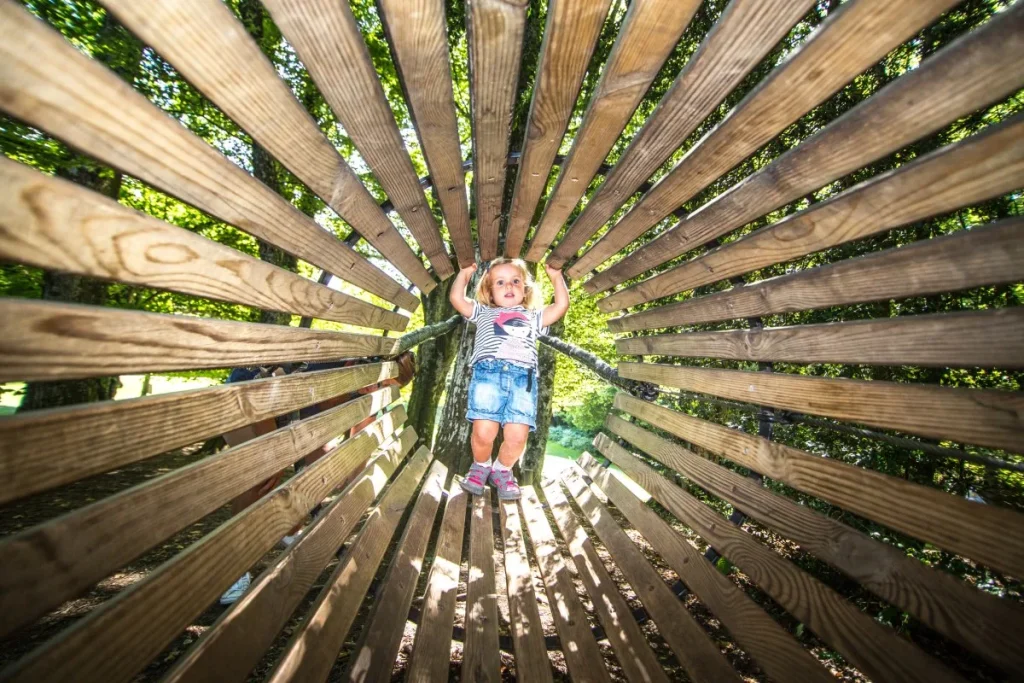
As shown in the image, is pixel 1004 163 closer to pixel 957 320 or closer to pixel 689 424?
pixel 957 320

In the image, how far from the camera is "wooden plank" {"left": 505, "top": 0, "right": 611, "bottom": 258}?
1.33m

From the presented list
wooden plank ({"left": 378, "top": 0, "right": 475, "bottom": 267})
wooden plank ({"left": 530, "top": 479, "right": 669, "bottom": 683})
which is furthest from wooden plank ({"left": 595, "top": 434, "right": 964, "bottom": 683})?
wooden plank ({"left": 378, "top": 0, "right": 475, "bottom": 267})

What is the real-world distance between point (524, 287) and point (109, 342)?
305 centimetres

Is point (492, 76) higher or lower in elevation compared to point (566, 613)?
higher

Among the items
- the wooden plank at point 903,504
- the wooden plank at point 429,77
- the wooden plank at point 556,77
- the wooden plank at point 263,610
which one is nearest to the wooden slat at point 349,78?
the wooden plank at point 429,77

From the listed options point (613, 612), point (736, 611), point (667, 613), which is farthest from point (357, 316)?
point (736, 611)

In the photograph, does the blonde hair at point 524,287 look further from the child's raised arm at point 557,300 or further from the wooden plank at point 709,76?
the wooden plank at point 709,76

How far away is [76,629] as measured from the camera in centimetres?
79

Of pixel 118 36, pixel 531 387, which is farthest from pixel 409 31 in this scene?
pixel 118 36

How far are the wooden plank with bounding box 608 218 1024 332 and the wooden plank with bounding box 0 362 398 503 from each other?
203cm

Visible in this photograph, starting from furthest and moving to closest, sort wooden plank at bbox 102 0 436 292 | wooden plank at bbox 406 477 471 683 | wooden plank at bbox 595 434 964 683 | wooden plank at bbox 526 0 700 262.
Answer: wooden plank at bbox 406 477 471 683 < wooden plank at bbox 526 0 700 262 < wooden plank at bbox 595 434 964 683 < wooden plank at bbox 102 0 436 292

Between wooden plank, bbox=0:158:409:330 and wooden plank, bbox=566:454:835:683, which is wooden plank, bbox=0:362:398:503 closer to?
wooden plank, bbox=0:158:409:330

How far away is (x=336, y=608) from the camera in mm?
1521

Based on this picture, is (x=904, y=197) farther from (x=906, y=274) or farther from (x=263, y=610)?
(x=263, y=610)
